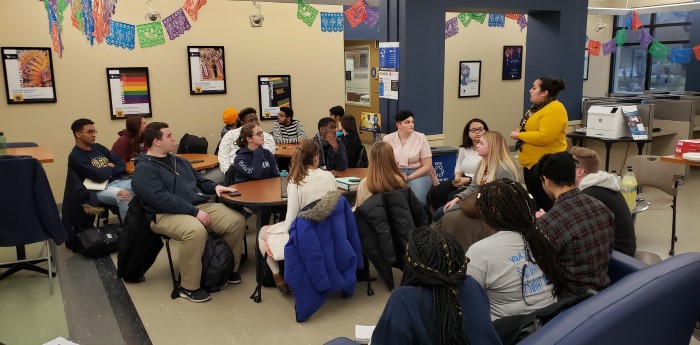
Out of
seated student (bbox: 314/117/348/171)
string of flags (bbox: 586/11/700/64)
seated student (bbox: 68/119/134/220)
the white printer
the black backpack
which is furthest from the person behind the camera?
string of flags (bbox: 586/11/700/64)

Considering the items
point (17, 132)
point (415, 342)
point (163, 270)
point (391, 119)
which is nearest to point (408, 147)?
point (391, 119)

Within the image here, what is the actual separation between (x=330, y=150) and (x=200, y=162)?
1.51 m

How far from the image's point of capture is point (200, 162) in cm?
564

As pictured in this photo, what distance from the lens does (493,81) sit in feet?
32.0

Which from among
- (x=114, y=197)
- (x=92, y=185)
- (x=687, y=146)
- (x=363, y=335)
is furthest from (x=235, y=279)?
(x=687, y=146)

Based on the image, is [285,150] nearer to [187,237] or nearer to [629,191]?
[187,237]

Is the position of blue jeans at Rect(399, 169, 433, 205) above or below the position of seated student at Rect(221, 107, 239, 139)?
below

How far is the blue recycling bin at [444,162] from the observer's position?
5631 millimetres

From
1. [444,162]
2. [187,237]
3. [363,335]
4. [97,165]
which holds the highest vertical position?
[97,165]

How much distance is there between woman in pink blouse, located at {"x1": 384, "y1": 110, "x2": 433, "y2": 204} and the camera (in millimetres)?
4941

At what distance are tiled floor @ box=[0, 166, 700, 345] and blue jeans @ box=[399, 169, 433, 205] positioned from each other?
103cm

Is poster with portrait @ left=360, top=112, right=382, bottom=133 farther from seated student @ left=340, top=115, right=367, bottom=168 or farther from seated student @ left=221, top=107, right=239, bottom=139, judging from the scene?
seated student @ left=221, top=107, right=239, bottom=139

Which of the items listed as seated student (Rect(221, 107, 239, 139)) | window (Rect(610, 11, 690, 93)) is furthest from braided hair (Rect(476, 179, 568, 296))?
window (Rect(610, 11, 690, 93))

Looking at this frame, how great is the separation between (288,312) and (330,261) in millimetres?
498
